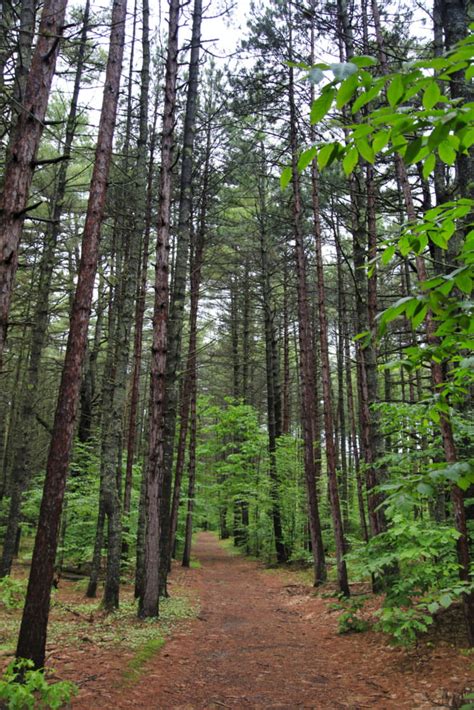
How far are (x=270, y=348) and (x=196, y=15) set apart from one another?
12866mm

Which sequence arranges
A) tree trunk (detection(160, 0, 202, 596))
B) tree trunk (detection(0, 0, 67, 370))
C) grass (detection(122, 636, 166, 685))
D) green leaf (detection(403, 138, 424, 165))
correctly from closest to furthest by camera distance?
1. green leaf (detection(403, 138, 424, 165))
2. tree trunk (detection(0, 0, 67, 370))
3. grass (detection(122, 636, 166, 685))
4. tree trunk (detection(160, 0, 202, 596))

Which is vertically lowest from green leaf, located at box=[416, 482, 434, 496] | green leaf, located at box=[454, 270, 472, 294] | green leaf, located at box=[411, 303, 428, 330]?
green leaf, located at box=[416, 482, 434, 496]

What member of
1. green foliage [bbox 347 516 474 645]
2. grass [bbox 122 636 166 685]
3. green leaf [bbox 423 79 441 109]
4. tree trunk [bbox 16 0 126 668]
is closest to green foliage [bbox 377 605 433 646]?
green foliage [bbox 347 516 474 645]

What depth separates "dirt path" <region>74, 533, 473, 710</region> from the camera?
473 centimetres

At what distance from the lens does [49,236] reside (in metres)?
12.1

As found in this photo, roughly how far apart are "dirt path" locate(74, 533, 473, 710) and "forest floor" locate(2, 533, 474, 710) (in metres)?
0.01

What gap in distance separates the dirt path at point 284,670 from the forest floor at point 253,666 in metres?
0.01

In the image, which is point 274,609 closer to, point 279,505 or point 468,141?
point 279,505

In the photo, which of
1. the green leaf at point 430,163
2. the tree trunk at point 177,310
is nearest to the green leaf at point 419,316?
the green leaf at point 430,163

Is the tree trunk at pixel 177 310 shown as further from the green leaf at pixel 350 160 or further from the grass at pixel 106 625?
the green leaf at pixel 350 160

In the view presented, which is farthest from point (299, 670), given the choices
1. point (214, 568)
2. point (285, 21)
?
point (285, 21)

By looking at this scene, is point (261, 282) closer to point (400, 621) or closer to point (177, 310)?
point (177, 310)

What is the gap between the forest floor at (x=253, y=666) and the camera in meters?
4.75

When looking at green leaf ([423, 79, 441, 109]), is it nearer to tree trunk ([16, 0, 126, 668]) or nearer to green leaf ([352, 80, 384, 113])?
green leaf ([352, 80, 384, 113])
